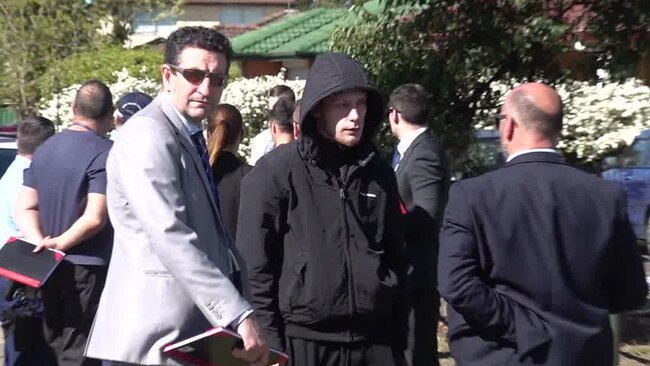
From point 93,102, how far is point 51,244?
825 millimetres

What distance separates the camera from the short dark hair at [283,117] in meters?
6.86

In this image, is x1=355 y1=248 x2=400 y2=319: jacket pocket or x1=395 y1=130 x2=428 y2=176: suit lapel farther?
x1=395 y1=130 x2=428 y2=176: suit lapel

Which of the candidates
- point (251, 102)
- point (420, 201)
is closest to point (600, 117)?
point (251, 102)

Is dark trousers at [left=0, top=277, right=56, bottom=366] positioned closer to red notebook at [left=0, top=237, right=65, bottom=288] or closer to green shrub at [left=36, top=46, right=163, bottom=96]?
red notebook at [left=0, top=237, right=65, bottom=288]

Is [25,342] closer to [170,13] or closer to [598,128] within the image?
[598,128]

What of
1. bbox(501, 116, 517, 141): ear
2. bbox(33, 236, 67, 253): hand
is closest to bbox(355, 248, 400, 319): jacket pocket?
bbox(501, 116, 517, 141): ear

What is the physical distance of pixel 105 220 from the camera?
21.0 feet

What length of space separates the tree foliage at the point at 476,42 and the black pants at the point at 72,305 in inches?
155

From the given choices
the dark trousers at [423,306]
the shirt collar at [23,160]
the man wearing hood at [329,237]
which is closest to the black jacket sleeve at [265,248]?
the man wearing hood at [329,237]

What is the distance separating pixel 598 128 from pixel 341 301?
8.18 metres

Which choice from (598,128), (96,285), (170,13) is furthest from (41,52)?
(96,285)

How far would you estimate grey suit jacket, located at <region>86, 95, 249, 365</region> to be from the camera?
3.74 metres

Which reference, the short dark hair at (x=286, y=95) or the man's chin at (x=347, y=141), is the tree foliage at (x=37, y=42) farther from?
the man's chin at (x=347, y=141)

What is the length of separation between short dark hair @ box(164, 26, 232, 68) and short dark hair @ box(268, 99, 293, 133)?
106 inches
